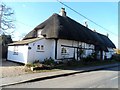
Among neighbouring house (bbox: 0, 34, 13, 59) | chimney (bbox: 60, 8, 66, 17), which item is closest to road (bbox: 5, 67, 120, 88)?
chimney (bbox: 60, 8, 66, 17)

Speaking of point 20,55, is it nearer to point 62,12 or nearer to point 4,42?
point 62,12

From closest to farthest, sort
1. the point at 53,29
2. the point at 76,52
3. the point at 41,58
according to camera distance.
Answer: the point at 41,58 → the point at 53,29 → the point at 76,52

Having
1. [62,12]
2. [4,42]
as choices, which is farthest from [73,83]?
[4,42]

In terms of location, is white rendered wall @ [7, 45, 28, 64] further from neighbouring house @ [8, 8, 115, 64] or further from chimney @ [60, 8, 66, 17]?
chimney @ [60, 8, 66, 17]

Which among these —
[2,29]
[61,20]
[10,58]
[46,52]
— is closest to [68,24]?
[61,20]

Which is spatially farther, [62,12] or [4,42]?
[4,42]

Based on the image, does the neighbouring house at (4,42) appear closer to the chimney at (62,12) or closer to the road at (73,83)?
the chimney at (62,12)

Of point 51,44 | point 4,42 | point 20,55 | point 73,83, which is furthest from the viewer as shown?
point 4,42

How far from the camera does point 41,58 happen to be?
78.9 ft

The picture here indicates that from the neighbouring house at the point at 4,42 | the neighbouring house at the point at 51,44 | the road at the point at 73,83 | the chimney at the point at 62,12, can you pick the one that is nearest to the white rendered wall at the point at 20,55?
the neighbouring house at the point at 51,44

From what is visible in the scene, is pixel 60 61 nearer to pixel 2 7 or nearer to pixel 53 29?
pixel 53 29

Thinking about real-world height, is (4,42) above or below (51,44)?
above

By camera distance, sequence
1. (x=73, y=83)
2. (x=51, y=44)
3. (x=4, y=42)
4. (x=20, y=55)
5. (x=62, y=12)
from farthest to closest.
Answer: (x=4, y=42) → (x=62, y=12) → (x=51, y=44) → (x=20, y=55) → (x=73, y=83)

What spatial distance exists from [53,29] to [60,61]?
4291mm
